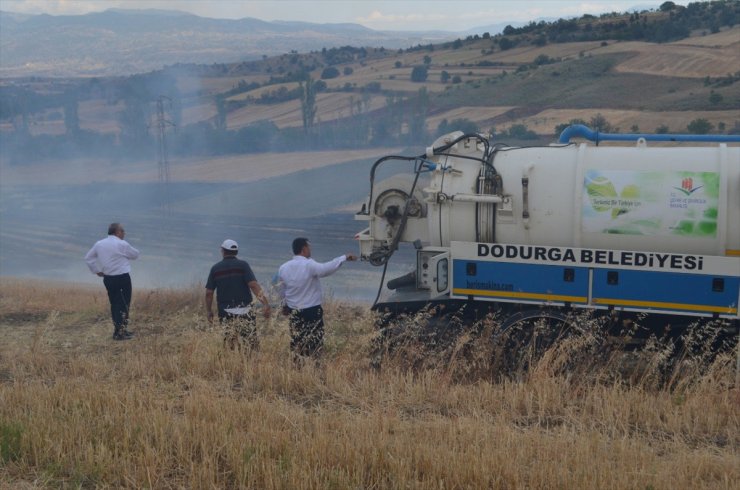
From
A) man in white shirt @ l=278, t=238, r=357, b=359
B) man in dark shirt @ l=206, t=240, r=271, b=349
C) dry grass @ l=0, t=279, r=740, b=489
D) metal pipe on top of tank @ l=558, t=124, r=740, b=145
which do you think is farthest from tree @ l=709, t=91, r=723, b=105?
man in dark shirt @ l=206, t=240, r=271, b=349

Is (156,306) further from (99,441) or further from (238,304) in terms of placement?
(99,441)

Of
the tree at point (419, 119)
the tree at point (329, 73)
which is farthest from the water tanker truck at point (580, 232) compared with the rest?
the tree at point (329, 73)

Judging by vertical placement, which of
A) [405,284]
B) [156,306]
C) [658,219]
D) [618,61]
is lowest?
[156,306]

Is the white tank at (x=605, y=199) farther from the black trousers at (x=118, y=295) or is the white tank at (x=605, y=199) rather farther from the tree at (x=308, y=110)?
the tree at (x=308, y=110)

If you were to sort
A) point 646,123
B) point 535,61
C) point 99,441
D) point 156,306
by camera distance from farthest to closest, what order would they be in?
point 535,61
point 646,123
point 156,306
point 99,441

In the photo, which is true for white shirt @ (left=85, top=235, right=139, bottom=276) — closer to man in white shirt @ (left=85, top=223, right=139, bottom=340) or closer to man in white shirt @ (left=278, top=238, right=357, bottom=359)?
man in white shirt @ (left=85, top=223, right=139, bottom=340)

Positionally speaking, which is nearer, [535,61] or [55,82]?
[535,61]

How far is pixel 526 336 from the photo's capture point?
839 cm

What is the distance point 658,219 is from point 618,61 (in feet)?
177

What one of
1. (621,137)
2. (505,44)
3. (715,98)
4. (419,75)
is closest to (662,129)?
(715,98)

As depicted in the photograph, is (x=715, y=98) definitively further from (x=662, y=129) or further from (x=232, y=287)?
(x=232, y=287)

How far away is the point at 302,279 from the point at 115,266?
10.7ft

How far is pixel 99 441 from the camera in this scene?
17.6ft

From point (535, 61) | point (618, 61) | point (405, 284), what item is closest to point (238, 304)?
point (405, 284)
